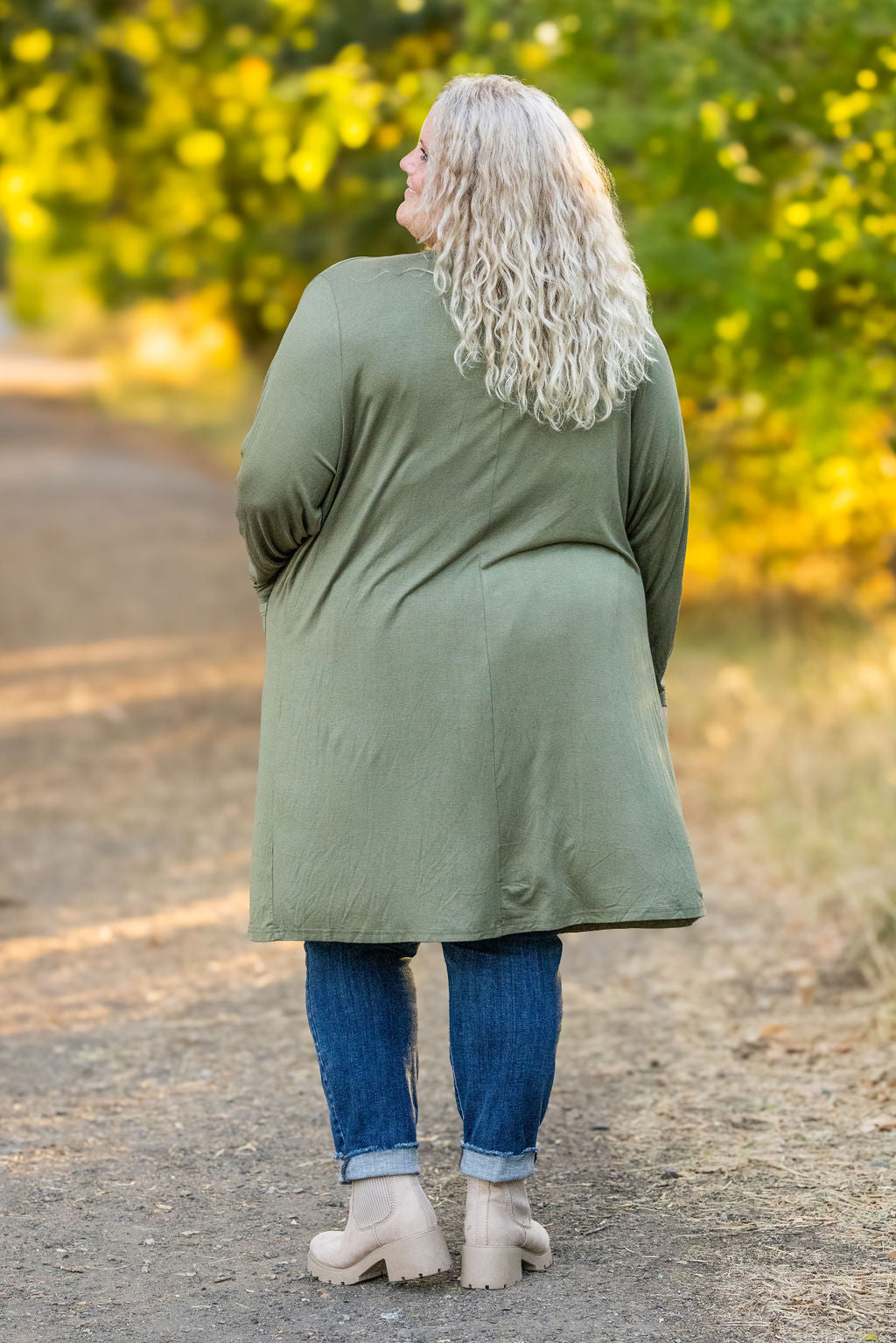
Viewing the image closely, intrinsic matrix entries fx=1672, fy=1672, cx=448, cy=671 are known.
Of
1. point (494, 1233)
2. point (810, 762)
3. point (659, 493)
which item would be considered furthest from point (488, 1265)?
point (810, 762)

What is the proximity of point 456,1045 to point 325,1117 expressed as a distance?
103 centimetres

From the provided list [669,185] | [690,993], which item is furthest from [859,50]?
[690,993]

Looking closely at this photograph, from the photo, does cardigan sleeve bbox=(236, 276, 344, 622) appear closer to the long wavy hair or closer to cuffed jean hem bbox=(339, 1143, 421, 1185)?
the long wavy hair

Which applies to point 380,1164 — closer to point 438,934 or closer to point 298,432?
point 438,934

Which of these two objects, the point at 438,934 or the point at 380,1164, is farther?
the point at 380,1164

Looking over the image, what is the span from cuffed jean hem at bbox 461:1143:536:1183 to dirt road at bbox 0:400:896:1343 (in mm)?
196

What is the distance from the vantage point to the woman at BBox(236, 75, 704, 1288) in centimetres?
238

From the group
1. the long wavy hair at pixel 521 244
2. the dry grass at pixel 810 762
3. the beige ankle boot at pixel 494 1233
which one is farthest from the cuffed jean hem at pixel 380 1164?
the dry grass at pixel 810 762

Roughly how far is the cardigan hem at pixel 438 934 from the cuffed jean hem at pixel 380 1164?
0.38 meters

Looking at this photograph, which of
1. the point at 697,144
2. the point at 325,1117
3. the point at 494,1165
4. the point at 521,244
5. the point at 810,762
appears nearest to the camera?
the point at 521,244

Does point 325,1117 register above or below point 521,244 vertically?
below

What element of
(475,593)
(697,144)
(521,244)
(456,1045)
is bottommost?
(456,1045)

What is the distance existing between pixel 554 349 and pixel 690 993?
2.45m

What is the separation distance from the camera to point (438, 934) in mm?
2414
